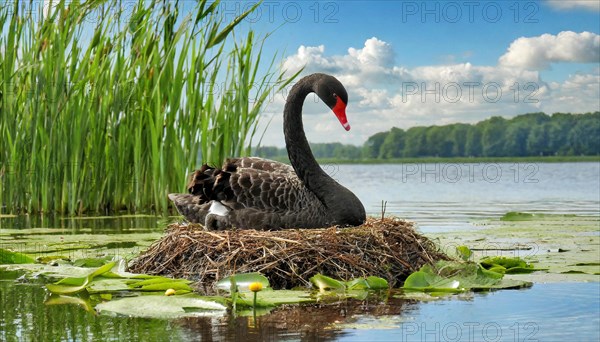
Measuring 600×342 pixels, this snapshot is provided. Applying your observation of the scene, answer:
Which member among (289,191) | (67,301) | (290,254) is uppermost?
(289,191)

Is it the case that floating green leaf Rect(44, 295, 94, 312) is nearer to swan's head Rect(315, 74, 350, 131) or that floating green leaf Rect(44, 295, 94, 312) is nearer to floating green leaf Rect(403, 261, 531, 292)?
floating green leaf Rect(403, 261, 531, 292)

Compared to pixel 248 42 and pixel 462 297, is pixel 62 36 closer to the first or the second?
pixel 248 42

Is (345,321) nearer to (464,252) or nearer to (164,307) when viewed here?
(164,307)

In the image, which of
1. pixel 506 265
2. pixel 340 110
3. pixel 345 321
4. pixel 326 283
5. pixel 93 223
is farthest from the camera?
pixel 93 223

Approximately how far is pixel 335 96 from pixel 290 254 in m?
1.33

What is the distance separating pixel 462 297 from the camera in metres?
4.81

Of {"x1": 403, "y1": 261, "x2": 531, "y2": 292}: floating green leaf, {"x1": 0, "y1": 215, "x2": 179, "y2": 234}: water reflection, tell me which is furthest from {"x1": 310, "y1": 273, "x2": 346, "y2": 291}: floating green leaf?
{"x1": 0, "y1": 215, "x2": 179, "y2": 234}: water reflection

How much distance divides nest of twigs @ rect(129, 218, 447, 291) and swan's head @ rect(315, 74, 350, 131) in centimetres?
79

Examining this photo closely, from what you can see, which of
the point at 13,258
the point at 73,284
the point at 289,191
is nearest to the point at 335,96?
the point at 289,191

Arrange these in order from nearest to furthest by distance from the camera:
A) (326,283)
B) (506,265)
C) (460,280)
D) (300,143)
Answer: (326,283) < (460,280) < (506,265) < (300,143)

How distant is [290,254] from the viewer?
5.13 metres

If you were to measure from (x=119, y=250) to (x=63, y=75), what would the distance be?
408cm

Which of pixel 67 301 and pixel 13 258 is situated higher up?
→ pixel 13 258

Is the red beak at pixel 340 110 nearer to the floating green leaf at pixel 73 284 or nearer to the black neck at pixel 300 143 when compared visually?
the black neck at pixel 300 143
